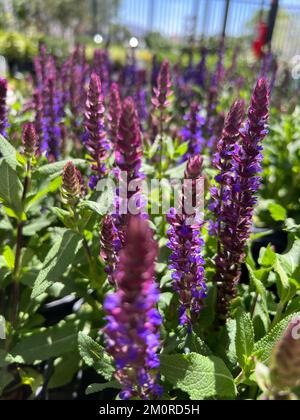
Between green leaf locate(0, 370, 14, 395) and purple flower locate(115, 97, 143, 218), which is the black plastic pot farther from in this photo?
purple flower locate(115, 97, 143, 218)

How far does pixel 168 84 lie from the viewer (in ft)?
6.40

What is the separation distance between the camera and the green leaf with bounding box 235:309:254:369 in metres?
1.31

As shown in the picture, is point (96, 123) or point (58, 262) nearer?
point (58, 262)

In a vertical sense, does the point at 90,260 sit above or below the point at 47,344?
above

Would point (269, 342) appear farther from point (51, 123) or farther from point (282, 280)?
point (51, 123)

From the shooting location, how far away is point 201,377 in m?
1.21

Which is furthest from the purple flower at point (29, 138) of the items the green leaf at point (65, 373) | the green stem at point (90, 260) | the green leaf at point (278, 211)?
the green leaf at point (278, 211)

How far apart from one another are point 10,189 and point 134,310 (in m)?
1.03

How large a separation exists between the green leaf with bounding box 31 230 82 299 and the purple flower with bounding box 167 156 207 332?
A: 388mm

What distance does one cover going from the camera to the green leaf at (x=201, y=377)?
1.20 metres

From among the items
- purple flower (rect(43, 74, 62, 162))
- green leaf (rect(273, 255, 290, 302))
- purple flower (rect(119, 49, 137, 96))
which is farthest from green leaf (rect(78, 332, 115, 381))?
purple flower (rect(119, 49, 137, 96))

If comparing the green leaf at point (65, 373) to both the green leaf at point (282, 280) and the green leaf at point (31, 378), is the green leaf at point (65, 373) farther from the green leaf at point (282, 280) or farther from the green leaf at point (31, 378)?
the green leaf at point (282, 280)

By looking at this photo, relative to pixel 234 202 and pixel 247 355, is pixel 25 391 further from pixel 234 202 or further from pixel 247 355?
pixel 234 202

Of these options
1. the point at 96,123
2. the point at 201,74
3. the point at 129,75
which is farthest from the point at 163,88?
the point at 201,74
